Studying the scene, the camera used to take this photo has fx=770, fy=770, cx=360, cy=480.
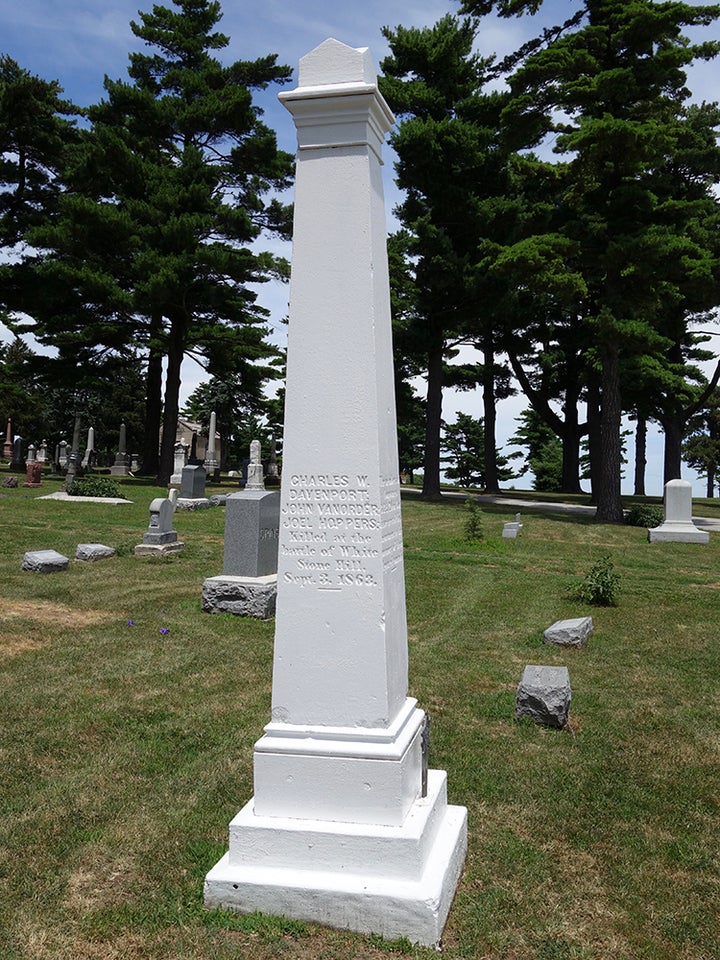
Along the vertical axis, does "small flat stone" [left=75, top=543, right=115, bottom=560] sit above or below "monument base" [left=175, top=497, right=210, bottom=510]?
below

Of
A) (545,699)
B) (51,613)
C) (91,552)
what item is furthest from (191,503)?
(545,699)

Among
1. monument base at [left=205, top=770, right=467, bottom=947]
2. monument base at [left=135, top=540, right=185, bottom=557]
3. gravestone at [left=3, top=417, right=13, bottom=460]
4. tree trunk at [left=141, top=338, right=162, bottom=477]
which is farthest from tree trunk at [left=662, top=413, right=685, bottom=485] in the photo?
gravestone at [left=3, top=417, right=13, bottom=460]

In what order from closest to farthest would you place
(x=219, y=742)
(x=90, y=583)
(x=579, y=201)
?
(x=219, y=742) → (x=90, y=583) → (x=579, y=201)

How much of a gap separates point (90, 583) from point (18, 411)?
39705 mm

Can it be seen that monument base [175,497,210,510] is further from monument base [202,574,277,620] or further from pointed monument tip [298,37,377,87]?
pointed monument tip [298,37,377,87]

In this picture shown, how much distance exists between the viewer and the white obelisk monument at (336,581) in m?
3.32

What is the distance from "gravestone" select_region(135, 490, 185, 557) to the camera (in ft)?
42.5

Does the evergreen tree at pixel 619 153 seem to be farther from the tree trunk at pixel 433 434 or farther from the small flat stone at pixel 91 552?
the small flat stone at pixel 91 552

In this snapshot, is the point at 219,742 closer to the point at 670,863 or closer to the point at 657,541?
the point at 670,863

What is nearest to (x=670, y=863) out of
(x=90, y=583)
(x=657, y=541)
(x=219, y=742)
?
(x=219, y=742)

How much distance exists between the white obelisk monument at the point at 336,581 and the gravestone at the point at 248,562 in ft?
18.1

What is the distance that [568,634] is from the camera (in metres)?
7.95

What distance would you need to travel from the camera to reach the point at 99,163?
26484mm

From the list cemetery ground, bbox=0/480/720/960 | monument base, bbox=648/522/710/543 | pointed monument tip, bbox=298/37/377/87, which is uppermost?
pointed monument tip, bbox=298/37/377/87
